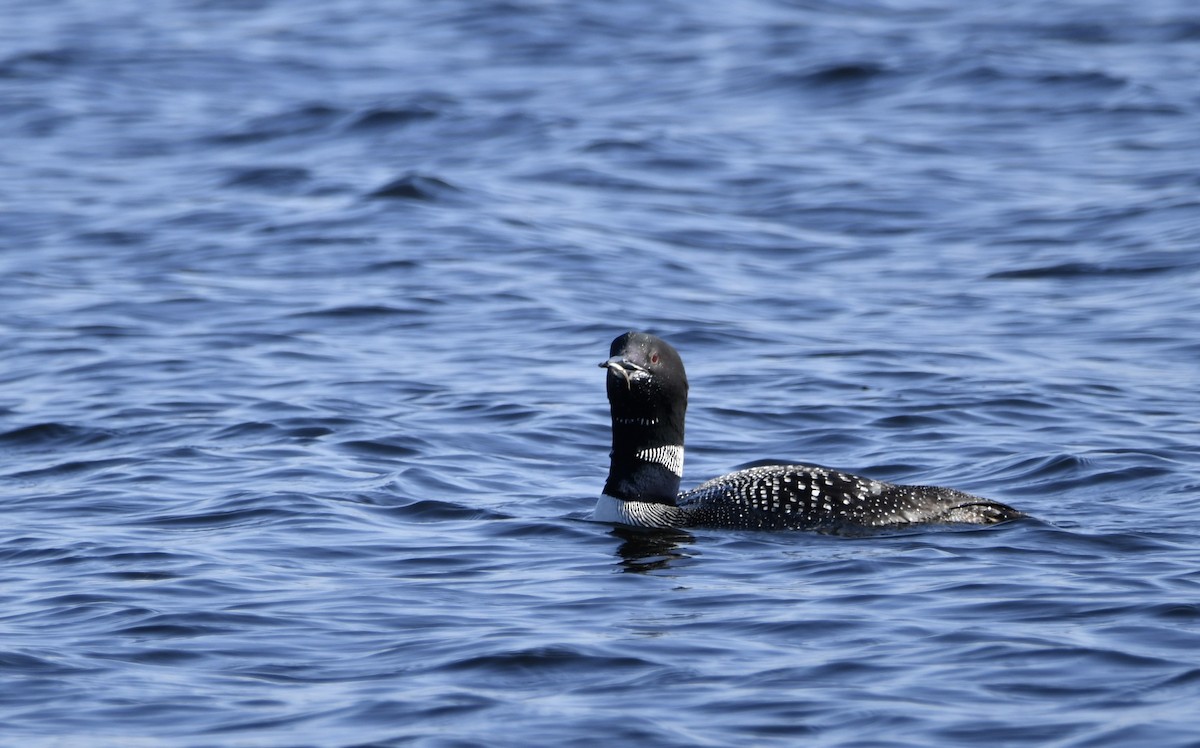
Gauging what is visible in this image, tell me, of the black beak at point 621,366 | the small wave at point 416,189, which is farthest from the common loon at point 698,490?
the small wave at point 416,189

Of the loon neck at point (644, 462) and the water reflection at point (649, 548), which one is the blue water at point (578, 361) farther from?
the loon neck at point (644, 462)

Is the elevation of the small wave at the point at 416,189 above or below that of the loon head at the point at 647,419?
below

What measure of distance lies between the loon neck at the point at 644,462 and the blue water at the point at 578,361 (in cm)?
27

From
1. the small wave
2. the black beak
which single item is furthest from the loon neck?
the small wave

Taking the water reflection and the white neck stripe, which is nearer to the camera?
the water reflection

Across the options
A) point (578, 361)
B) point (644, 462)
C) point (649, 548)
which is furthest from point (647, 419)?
point (578, 361)

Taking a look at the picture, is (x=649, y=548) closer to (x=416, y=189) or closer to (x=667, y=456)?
(x=667, y=456)

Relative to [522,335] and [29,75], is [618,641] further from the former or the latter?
[29,75]

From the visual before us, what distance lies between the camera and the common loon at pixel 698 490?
8.33 metres

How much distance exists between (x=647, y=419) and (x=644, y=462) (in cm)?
19

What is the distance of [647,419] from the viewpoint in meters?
8.85

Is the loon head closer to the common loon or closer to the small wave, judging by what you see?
the common loon

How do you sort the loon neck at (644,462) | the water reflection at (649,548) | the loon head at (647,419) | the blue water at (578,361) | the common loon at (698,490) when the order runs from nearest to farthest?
the blue water at (578,361) → the water reflection at (649,548) → the common loon at (698,490) → the loon head at (647,419) → the loon neck at (644,462)

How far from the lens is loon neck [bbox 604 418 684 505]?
8781mm
